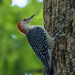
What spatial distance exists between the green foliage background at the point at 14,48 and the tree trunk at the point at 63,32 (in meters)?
1.46

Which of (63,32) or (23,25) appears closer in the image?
(63,32)

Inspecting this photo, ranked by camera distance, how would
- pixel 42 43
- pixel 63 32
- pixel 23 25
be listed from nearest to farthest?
pixel 63 32
pixel 42 43
pixel 23 25

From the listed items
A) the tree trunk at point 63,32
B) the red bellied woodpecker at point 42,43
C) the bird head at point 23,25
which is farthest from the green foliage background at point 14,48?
the tree trunk at point 63,32

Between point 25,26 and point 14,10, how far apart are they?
0.86 metres

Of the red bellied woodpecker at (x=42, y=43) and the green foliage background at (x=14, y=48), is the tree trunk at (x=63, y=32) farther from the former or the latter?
the green foliage background at (x=14, y=48)

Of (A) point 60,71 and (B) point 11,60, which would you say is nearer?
(A) point 60,71

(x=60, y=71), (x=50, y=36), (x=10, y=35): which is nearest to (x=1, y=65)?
(x=10, y=35)

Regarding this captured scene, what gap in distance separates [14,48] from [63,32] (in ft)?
7.54

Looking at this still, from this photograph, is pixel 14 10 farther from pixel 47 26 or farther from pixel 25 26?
pixel 47 26

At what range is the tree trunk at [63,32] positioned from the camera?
3.47 meters

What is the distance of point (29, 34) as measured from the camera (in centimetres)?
495

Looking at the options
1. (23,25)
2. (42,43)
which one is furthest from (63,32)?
(23,25)

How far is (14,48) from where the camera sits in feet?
19.0

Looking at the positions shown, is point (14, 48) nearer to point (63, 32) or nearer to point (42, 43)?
point (42, 43)
